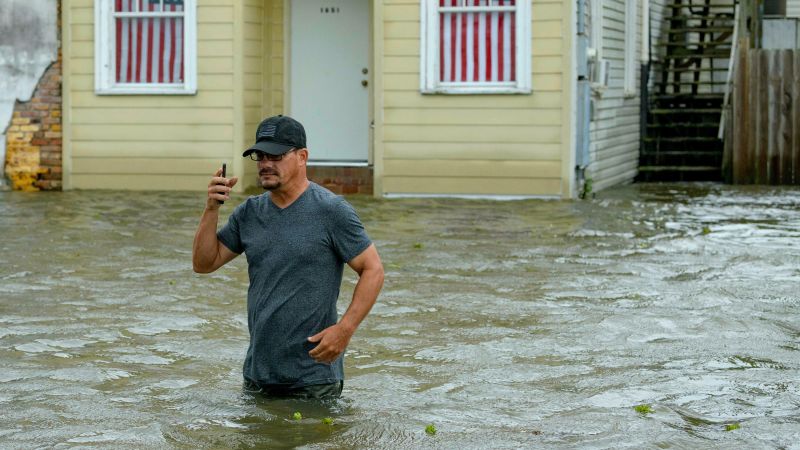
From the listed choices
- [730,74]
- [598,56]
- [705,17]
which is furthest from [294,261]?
[705,17]

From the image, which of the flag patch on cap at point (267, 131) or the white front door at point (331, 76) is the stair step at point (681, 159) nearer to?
the white front door at point (331, 76)

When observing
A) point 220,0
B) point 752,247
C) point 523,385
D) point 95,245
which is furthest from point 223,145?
point 523,385

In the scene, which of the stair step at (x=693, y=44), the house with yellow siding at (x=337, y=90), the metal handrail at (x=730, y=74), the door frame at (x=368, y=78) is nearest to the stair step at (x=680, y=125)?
the metal handrail at (x=730, y=74)

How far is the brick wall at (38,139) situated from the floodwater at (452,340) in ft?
12.2

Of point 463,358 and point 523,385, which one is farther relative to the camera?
point 463,358

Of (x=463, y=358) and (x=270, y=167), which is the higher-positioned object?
(x=270, y=167)

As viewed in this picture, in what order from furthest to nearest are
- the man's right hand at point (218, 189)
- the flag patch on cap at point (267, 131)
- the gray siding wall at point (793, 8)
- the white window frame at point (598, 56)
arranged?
the gray siding wall at point (793, 8) → the white window frame at point (598, 56) → the flag patch on cap at point (267, 131) → the man's right hand at point (218, 189)

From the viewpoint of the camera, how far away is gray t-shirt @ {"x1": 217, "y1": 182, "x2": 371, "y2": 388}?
6.36 meters

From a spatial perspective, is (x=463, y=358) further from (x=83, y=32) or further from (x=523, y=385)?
(x=83, y=32)

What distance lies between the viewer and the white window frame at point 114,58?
17.7m

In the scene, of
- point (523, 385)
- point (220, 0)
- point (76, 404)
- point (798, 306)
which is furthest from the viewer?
point (220, 0)

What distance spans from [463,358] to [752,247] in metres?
5.45

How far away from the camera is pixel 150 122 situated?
17.9 metres

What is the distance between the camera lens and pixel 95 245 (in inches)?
503
